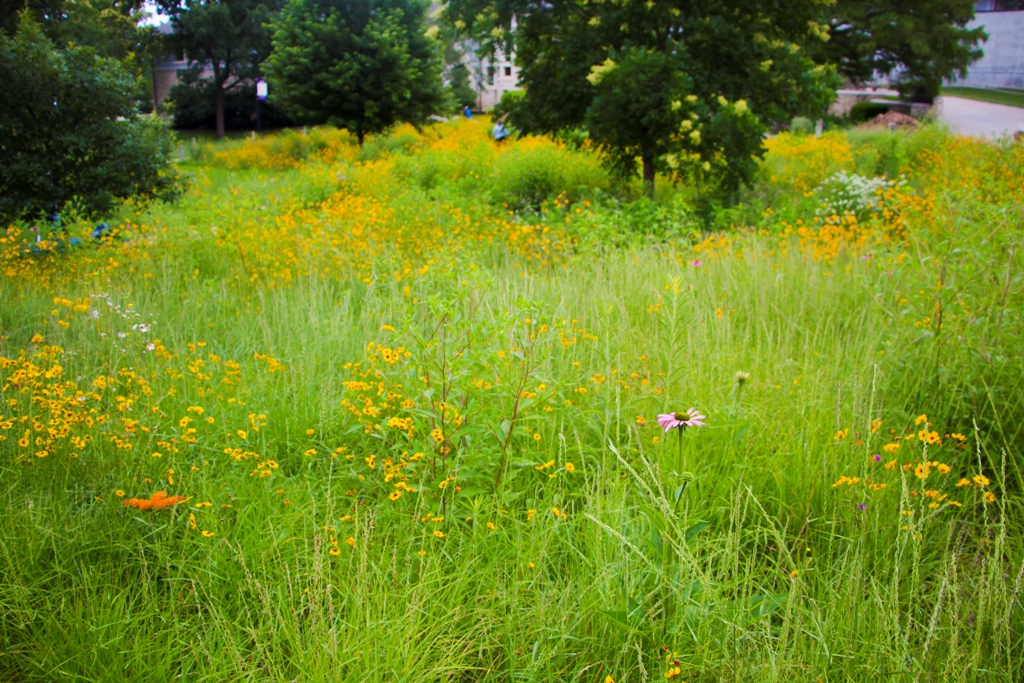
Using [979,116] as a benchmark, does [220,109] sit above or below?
above

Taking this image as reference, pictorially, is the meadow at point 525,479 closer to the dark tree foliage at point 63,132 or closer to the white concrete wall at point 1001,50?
the dark tree foliage at point 63,132

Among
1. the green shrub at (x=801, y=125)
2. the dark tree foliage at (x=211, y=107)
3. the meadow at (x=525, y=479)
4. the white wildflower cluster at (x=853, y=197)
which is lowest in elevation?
the meadow at (x=525, y=479)

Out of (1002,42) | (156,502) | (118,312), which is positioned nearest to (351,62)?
(118,312)

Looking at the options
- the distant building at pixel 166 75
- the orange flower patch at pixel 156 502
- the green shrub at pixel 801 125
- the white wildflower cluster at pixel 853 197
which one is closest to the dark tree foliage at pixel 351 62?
the green shrub at pixel 801 125

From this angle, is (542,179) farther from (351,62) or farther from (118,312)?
(351,62)

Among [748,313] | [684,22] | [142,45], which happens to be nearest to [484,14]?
[684,22]

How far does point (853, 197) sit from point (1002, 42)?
67.6ft

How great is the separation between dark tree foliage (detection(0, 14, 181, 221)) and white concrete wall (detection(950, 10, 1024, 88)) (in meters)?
24.9

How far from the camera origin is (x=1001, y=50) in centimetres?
2419

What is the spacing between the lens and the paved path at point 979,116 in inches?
725

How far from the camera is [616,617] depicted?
6.25 feet

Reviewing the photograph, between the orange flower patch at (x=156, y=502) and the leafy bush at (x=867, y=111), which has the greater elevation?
the leafy bush at (x=867, y=111)

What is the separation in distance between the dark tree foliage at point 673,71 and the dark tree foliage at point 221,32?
26.3m

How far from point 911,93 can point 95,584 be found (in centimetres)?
3124
